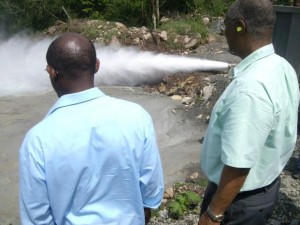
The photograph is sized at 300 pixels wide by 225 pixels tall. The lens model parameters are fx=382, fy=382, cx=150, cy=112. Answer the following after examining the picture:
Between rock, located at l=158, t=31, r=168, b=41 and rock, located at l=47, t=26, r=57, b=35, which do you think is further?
rock, located at l=47, t=26, r=57, b=35

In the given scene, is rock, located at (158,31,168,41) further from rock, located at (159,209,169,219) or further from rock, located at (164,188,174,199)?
rock, located at (159,209,169,219)

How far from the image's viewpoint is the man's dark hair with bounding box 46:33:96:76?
5.56 feet

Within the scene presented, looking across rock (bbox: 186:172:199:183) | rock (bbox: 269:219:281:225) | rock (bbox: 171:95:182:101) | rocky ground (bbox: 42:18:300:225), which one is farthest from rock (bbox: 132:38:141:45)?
rock (bbox: 269:219:281:225)

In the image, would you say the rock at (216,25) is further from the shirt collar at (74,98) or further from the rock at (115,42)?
the shirt collar at (74,98)

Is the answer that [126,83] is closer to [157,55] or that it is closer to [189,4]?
[157,55]

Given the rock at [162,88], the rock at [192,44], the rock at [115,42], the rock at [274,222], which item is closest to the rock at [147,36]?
the rock at [115,42]

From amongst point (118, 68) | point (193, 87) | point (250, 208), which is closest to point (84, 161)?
point (250, 208)

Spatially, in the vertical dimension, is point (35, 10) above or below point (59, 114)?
below

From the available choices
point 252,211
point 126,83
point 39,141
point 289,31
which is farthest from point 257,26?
point 126,83

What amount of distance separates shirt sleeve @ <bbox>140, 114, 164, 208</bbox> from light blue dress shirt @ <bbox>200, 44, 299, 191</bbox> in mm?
293

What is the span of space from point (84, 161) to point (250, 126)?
785 millimetres

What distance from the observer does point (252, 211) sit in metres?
2.09

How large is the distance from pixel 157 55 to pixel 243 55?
851 centimetres

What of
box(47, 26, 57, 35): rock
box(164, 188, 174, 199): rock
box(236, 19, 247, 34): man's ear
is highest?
box(236, 19, 247, 34): man's ear
